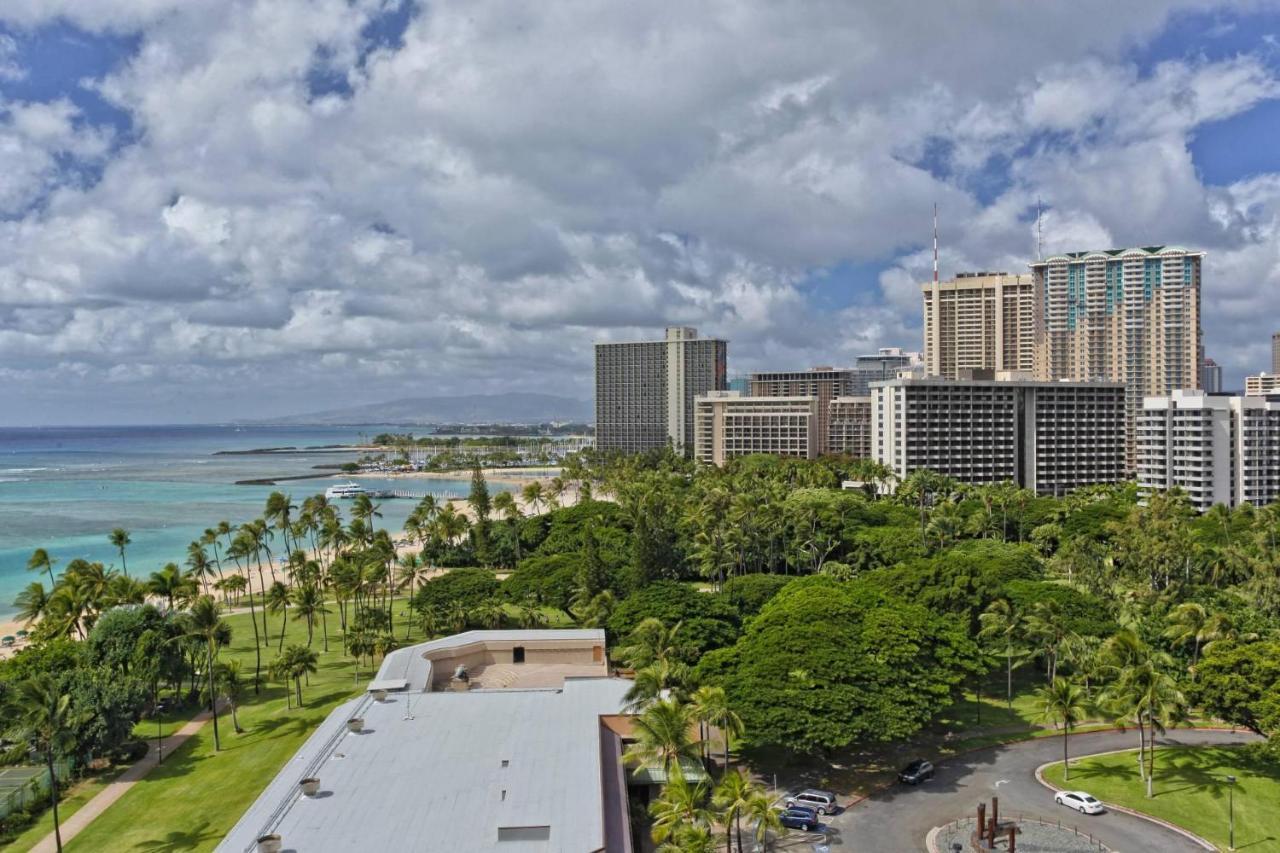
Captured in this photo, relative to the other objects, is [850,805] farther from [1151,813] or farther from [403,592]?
[403,592]

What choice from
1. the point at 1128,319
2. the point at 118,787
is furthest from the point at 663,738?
the point at 1128,319

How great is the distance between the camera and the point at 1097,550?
75.6 m

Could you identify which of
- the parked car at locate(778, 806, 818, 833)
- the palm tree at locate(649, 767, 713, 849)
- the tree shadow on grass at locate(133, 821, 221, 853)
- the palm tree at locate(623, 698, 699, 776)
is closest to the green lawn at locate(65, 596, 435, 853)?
the tree shadow on grass at locate(133, 821, 221, 853)

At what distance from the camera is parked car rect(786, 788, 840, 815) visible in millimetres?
34250

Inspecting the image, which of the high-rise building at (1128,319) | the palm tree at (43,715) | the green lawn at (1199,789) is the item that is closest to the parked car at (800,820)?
Answer: the green lawn at (1199,789)

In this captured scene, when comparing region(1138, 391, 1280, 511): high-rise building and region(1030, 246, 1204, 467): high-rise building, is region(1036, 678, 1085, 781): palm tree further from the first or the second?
region(1030, 246, 1204, 467): high-rise building

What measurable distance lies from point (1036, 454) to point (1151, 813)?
11424 centimetres

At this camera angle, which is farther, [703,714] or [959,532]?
[959,532]

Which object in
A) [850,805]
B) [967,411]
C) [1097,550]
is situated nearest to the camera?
[850,805]

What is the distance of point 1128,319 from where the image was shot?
→ 554ft

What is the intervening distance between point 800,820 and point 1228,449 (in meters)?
104

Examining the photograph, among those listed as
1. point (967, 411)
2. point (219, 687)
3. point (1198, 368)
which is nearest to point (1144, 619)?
point (219, 687)

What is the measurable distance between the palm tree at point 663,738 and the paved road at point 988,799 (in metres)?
6.05

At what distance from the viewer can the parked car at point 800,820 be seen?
1294 inches
